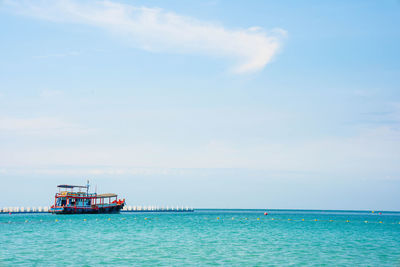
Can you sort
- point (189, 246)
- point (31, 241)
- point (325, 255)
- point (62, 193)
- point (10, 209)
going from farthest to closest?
1. point (10, 209)
2. point (62, 193)
3. point (31, 241)
4. point (189, 246)
5. point (325, 255)

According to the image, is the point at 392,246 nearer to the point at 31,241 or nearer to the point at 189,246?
the point at 189,246

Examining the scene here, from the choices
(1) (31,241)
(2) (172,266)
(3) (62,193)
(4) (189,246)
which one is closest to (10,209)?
(3) (62,193)

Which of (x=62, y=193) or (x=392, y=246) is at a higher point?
(x=62, y=193)

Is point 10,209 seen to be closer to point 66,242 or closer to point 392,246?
point 66,242

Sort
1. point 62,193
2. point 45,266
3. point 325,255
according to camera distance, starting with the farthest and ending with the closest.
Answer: point 62,193 → point 325,255 → point 45,266

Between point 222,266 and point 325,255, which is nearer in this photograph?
point 222,266

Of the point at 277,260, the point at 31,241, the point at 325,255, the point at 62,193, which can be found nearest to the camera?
the point at 277,260

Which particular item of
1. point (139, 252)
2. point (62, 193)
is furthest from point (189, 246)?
point (62, 193)

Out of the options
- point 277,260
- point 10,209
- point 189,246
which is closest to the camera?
point 277,260

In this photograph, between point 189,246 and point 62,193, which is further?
point 62,193

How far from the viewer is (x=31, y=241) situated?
4234cm

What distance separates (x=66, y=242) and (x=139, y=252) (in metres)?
11.1

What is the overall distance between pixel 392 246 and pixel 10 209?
13529cm

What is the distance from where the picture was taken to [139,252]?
3491 cm
